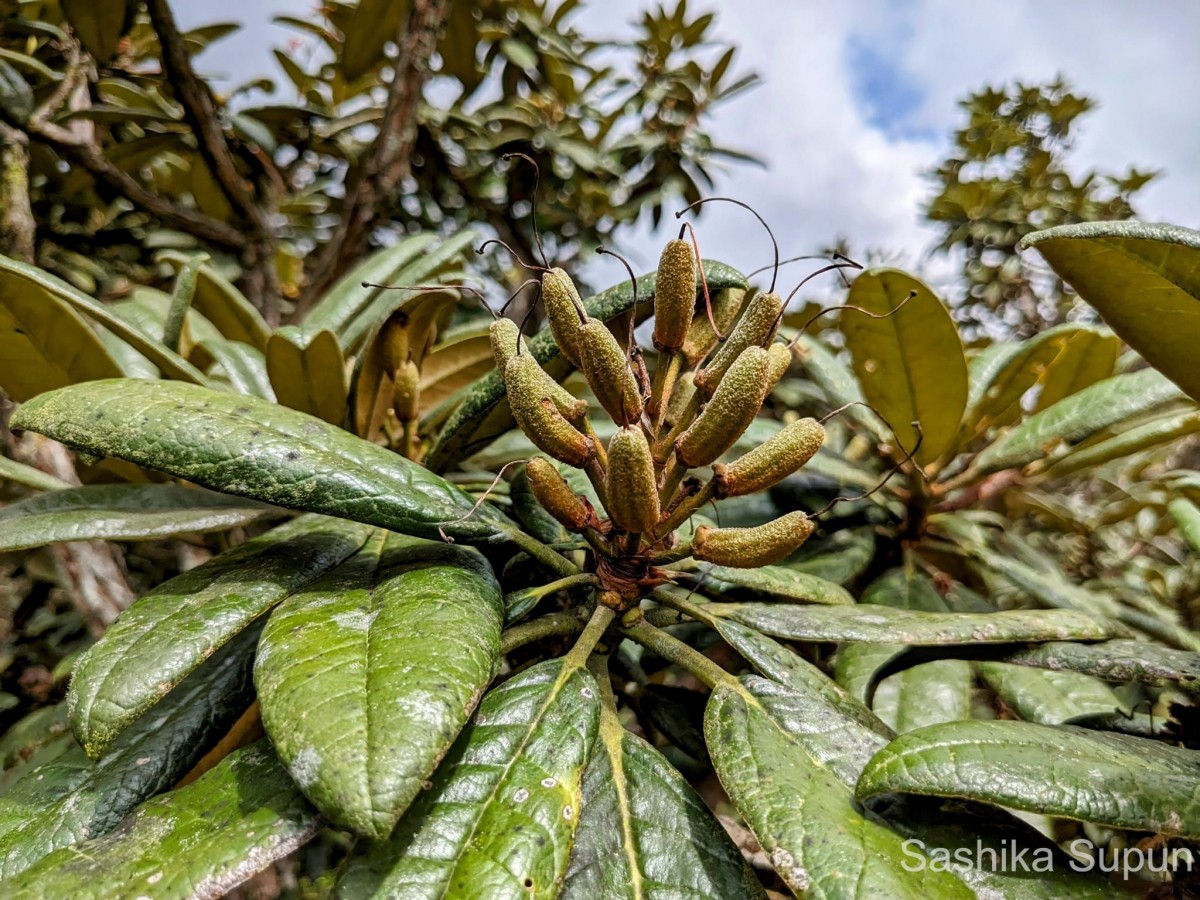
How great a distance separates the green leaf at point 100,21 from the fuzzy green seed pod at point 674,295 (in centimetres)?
140

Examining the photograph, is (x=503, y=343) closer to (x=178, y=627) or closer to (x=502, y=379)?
(x=502, y=379)

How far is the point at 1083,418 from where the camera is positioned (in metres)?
1.00

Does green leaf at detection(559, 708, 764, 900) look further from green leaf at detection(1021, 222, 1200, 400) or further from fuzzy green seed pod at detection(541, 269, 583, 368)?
green leaf at detection(1021, 222, 1200, 400)

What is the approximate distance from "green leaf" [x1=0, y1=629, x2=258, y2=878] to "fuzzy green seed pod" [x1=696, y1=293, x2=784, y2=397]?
51 cm

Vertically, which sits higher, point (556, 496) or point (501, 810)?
point (556, 496)

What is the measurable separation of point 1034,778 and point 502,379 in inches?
22.0

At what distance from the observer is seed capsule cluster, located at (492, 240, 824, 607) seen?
0.58 metres

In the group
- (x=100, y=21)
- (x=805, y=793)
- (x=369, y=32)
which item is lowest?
(x=805, y=793)

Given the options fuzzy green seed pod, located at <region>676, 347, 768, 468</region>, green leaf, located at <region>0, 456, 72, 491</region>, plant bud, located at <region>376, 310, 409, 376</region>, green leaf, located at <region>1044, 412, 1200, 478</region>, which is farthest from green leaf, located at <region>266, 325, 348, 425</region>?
green leaf, located at <region>1044, 412, 1200, 478</region>

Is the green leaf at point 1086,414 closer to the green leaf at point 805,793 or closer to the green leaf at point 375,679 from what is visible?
the green leaf at point 805,793

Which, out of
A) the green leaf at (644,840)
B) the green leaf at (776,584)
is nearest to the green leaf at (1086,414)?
the green leaf at (776,584)

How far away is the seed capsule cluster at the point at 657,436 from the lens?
23.0 inches

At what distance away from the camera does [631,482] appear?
1.84 ft

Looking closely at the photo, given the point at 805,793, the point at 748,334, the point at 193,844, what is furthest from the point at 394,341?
the point at 805,793
